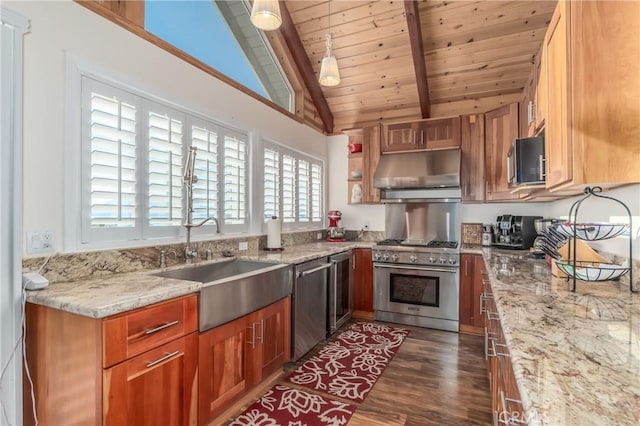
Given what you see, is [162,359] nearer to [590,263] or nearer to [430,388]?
[430,388]

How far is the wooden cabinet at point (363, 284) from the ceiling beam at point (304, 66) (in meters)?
2.08

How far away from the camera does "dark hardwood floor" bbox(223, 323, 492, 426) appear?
212 cm

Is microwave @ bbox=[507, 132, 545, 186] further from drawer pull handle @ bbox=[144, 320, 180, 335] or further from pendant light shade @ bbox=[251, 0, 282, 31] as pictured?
drawer pull handle @ bbox=[144, 320, 180, 335]

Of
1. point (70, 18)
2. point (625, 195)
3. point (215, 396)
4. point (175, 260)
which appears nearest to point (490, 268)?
point (625, 195)

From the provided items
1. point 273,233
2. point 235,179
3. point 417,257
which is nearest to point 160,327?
point 235,179

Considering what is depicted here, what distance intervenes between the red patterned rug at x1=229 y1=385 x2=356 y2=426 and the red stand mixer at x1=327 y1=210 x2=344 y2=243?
7.84 ft

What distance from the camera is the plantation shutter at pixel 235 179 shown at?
2.98 m

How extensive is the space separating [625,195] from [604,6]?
99 cm

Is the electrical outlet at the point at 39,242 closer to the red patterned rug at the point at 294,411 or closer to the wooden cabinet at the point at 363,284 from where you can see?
the red patterned rug at the point at 294,411

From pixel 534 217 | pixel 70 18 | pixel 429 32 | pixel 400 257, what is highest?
pixel 429 32

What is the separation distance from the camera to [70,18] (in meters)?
1.83

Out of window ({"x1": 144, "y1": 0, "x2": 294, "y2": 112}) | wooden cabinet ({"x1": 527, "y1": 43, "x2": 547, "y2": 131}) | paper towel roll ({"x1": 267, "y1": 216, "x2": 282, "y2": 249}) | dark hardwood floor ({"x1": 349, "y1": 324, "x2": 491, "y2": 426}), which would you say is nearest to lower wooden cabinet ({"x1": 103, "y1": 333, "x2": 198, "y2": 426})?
dark hardwood floor ({"x1": 349, "y1": 324, "x2": 491, "y2": 426})

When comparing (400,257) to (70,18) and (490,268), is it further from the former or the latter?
(70,18)

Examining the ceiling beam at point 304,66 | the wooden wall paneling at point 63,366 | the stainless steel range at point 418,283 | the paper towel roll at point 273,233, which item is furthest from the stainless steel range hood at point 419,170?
the wooden wall paneling at point 63,366
